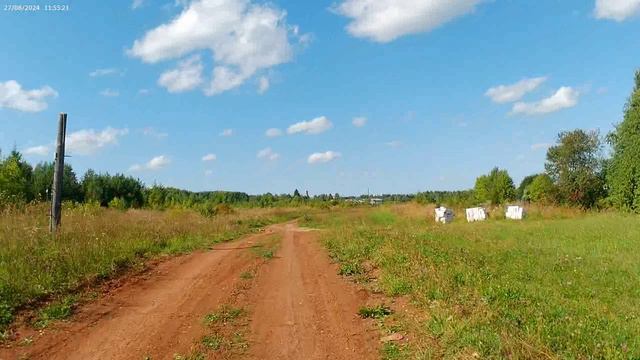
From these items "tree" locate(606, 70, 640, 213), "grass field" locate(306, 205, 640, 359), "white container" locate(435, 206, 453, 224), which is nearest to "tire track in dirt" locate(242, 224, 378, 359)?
"grass field" locate(306, 205, 640, 359)

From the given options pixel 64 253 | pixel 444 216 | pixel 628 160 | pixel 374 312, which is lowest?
pixel 374 312

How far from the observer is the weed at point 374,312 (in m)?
7.74

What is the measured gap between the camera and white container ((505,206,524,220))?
108 feet

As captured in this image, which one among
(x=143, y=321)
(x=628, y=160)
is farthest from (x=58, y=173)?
(x=628, y=160)

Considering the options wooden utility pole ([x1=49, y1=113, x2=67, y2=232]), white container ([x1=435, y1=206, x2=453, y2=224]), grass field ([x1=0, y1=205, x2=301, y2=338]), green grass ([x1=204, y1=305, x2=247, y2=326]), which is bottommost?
green grass ([x1=204, y1=305, x2=247, y2=326])

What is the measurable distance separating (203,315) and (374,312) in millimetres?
2749

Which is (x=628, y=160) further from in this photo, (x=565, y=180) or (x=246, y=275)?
(x=246, y=275)

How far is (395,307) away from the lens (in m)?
8.10

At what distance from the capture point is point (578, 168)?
166ft

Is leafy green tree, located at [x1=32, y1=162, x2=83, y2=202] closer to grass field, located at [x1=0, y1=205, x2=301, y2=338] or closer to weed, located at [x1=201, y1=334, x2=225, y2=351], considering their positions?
grass field, located at [x1=0, y1=205, x2=301, y2=338]

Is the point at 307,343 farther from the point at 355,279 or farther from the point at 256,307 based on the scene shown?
the point at 355,279

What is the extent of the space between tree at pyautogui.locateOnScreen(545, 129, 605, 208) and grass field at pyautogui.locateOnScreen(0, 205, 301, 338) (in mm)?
43365

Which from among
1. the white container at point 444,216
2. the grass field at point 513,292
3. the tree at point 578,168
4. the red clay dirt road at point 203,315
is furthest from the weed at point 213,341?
the tree at point 578,168

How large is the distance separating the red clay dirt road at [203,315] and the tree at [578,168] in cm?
4601
